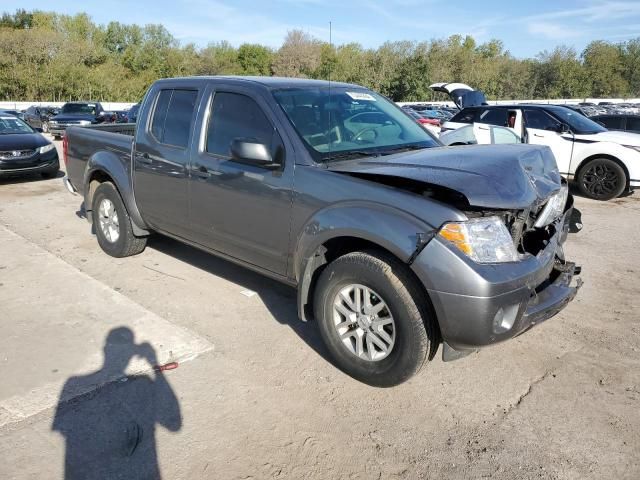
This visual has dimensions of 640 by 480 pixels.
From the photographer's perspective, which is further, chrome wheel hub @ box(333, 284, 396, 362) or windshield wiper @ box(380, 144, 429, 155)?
windshield wiper @ box(380, 144, 429, 155)

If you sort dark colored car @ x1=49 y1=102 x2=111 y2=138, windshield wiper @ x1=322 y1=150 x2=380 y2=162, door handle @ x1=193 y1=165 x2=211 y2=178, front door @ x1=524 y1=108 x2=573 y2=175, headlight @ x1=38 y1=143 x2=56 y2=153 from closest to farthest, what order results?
windshield wiper @ x1=322 y1=150 x2=380 y2=162 → door handle @ x1=193 y1=165 x2=211 y2=178 → front door @ x1=524 y1=108 x2=573 y2=175 → headlight @ x1=38 y1=143 x2=56 y2=153 → dark colored car @ x1=49 y1=102 x2=111 y2=138

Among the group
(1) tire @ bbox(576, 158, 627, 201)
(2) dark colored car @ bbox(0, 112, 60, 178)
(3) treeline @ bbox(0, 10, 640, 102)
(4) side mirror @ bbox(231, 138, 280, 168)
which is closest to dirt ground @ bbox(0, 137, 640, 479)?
(4) side mirror @ bbox(231, 138, 280, 168)

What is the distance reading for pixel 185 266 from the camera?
18.2 ft

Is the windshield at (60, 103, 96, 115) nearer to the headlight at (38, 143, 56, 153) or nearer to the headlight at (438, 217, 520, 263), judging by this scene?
the headlight at (38, 143, 56, 153)

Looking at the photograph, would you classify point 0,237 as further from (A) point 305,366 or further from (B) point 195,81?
(A) point 305,366

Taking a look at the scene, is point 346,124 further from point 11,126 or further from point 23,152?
point 11,126

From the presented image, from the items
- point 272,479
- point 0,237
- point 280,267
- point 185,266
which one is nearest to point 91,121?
point 0,237

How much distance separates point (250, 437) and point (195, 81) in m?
3.05

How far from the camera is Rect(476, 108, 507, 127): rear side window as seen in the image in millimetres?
11090

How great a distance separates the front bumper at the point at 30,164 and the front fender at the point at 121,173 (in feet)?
19.2

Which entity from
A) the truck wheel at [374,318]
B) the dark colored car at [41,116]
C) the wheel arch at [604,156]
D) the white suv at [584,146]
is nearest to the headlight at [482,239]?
the truck wheel at [374,318]

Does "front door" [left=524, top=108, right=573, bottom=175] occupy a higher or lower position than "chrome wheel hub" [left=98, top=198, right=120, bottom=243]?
higher

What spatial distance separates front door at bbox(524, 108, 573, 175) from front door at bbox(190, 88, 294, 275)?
24.9 feet

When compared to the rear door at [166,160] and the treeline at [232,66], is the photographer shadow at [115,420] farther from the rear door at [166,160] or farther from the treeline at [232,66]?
the treeline at [232,66]
